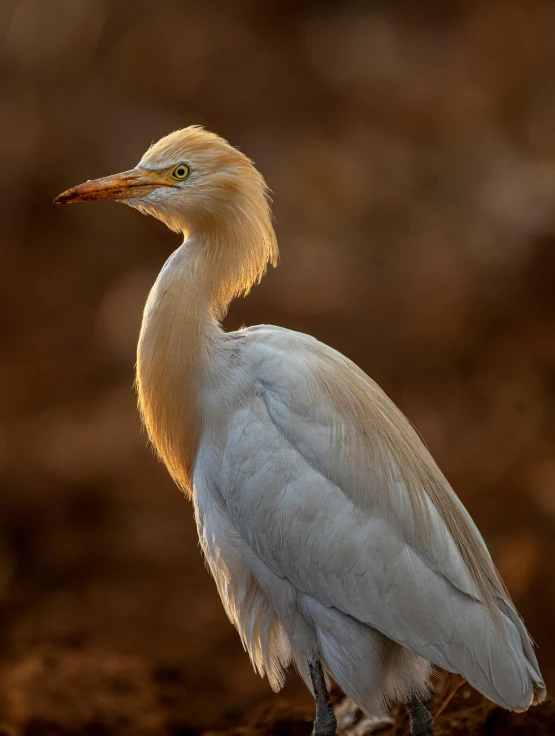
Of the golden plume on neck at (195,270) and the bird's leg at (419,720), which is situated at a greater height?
the golden plume on neck at (195,270)

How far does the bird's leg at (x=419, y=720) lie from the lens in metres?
1.89

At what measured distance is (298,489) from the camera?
1.78 meters

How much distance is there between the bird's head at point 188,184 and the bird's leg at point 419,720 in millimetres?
1105

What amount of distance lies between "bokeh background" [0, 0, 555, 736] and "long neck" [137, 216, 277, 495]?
3140mm

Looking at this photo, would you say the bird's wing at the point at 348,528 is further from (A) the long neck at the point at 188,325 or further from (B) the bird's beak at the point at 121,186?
(B) the bird's beak at the point at 121,186

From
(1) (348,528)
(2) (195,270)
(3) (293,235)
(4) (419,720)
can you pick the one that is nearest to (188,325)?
(2) (195,270)

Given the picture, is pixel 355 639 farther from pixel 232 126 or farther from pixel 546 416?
pixel 232 126

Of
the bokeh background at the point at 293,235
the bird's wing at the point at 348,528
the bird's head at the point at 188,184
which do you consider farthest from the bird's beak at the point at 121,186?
the bokeh background at the point at 293,235

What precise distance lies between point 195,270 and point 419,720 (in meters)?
1.06

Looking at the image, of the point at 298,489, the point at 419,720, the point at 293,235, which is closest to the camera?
the point at 298,489

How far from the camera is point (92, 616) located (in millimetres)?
4812

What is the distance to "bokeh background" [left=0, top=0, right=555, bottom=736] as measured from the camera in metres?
5.33

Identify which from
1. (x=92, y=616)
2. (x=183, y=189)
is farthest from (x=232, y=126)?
(x=183, y=189)

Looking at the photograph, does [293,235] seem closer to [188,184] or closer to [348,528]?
[188,184]
